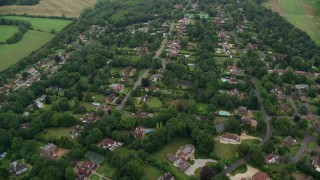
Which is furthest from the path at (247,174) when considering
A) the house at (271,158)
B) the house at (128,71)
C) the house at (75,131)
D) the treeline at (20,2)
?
the treeline at (20,2)

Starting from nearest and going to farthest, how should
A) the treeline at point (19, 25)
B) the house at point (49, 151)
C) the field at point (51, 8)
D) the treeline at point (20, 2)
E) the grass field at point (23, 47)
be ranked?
the house at point (49, 151)
the grass field at point (23, 47)
the treeline at point (19, 25)
the field at point (51, 8)
the treeline at point (20, 2)

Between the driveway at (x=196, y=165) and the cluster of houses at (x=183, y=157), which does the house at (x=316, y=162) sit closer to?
the driveway at (x=196, y=165)

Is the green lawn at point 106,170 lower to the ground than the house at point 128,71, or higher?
lower

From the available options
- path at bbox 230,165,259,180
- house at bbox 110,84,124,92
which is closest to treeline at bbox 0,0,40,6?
house at bbox 110,84,124,92

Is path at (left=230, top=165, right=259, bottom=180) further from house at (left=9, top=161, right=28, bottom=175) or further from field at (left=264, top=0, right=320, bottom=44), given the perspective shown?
field at (left=264, top=0, right=320, bottom=44)

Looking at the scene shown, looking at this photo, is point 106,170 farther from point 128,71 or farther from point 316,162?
point 128,71

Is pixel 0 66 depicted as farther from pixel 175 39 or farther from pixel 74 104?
pixel 175 39
